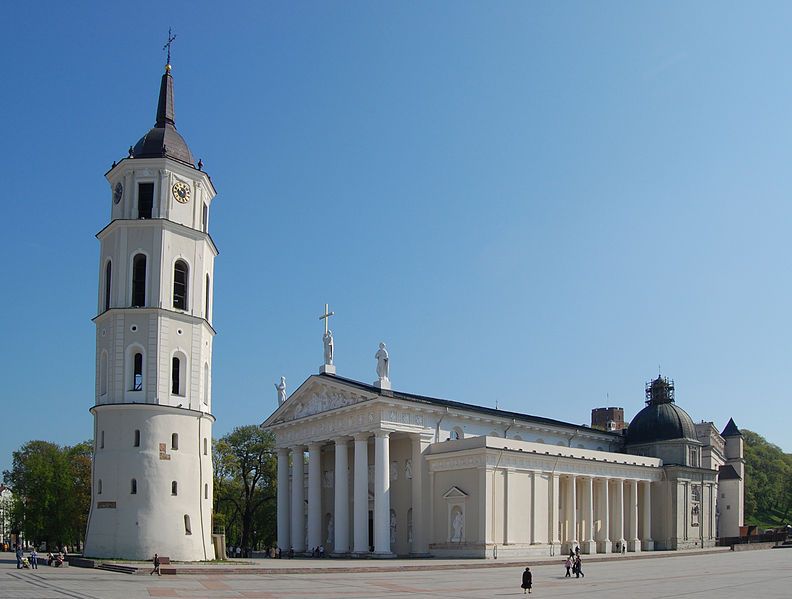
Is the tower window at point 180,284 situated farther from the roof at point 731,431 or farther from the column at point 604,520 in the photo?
the roof at point 731,431

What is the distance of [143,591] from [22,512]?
5099 centimetres

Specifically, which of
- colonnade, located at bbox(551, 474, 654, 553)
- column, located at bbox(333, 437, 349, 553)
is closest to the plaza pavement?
colonnade, located at bbox(551, 474, 654, 553)

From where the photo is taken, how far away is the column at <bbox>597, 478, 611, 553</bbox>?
63250mm

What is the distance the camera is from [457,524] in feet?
178

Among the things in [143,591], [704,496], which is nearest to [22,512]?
[143,591]

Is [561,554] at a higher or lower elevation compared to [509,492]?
lower

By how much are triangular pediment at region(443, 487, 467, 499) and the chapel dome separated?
92.0 feet

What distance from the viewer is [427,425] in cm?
5762

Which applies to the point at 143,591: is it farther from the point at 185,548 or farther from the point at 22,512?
the point at 22,512

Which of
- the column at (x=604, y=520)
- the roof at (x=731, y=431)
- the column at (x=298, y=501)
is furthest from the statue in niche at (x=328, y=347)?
the roof at (x=731, y=431)

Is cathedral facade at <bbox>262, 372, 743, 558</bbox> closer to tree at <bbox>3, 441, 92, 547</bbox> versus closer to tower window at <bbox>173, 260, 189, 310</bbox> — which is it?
tower window at <bbox>173, 260, 189, 310</bbox>

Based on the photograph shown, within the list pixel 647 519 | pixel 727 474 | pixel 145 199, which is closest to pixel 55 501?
pixel 145 199

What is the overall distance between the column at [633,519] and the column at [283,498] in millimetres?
26350

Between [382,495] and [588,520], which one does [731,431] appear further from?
[382,495]
